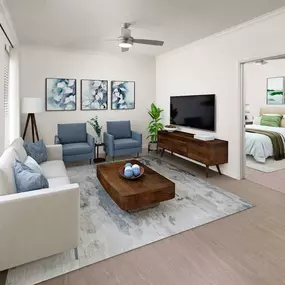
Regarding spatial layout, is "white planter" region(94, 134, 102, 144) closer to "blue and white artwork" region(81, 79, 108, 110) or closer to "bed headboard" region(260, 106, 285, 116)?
"blue and white artwork" region(81, 79, 108, 110)

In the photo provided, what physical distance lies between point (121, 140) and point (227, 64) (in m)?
2.84

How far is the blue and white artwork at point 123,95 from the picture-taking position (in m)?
6.14

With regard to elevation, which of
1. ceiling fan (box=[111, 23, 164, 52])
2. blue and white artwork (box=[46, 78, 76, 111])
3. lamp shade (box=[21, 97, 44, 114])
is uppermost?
ceiling fan (box=[111, 23, 164, 52])

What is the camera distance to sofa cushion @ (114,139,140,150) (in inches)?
206

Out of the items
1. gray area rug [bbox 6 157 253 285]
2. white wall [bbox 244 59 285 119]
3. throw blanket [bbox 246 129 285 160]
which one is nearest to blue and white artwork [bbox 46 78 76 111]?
gray area rug [bbox 6 157 253 285]

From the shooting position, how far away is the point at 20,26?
3857 millimetres

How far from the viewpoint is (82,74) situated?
573 cm

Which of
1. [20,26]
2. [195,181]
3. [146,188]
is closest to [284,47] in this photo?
[195,181]

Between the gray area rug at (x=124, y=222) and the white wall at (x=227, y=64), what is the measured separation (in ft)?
3.69

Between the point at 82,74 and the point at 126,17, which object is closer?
the point at 126,17

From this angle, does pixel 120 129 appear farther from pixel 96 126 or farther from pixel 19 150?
pixel 19 150

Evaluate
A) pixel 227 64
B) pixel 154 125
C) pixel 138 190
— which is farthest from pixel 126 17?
pixel 154 125

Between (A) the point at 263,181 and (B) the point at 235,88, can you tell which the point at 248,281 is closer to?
(A) the point at 263,181

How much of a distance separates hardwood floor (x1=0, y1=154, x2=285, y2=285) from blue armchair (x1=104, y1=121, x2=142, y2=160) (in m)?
3.02
